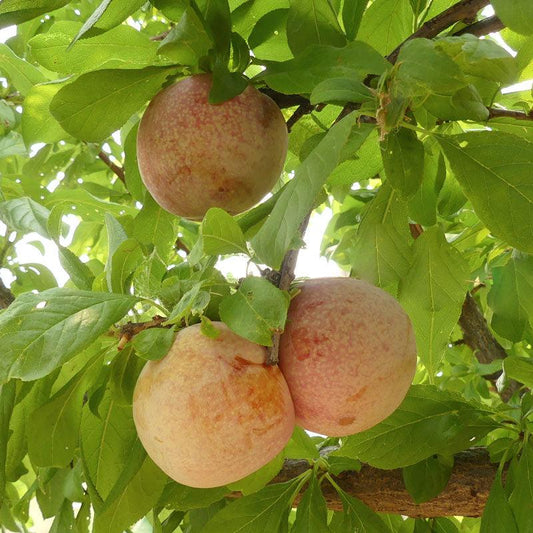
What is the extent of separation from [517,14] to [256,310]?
1.41ft

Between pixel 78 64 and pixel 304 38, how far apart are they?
1.15 feet

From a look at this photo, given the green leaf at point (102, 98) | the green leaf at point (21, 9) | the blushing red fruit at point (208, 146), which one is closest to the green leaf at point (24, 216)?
the green leaf at point (102, 98)

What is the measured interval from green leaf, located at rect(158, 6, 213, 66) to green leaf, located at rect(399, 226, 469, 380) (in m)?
0.51

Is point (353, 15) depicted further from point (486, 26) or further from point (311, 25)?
point (486, 26)

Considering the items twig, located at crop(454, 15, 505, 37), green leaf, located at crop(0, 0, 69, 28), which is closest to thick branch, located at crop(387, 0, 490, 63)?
twig, located at crop(454, 15, 505, 37)

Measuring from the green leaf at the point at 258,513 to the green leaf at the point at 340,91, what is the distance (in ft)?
2.49

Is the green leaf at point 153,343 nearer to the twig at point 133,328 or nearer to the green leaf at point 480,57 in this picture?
the twig at point 133,328

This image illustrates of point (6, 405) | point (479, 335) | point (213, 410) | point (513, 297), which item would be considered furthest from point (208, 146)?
point (479, 335)

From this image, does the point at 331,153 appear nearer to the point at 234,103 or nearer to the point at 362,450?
the point at 234,103

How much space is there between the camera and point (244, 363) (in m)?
0.85

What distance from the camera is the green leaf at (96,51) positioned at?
107cm

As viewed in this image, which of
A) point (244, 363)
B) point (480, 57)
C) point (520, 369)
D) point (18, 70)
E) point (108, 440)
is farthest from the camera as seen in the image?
point (18, 70)

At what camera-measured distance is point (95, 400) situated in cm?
115

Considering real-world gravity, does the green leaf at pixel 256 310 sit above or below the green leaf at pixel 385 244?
above
